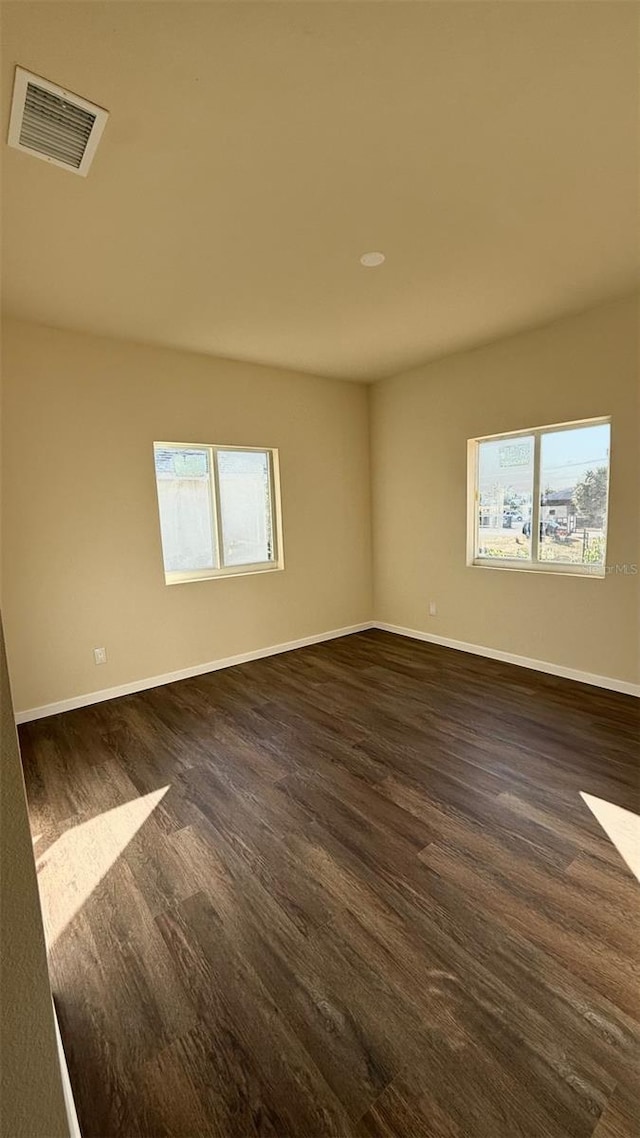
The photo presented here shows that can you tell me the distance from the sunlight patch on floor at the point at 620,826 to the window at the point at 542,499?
1.82 m

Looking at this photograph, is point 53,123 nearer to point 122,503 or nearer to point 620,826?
point 122,503

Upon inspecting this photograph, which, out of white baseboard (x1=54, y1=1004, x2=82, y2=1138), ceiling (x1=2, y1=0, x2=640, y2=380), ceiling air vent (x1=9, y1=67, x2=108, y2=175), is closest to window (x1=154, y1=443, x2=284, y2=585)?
ceiling (x1=2, y1=0, x2=640, y2=380)

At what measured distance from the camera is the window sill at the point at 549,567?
3419 mm

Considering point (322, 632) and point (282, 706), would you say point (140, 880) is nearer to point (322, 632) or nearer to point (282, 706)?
point (282, 706)

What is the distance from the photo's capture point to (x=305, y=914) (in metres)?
1.59

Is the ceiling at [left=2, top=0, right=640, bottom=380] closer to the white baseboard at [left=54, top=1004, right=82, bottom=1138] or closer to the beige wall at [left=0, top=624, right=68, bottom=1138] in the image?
the beige wall at [left=0, top=624, right=68, bottom=1138]

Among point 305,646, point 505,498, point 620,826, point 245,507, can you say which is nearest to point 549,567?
point 505,498

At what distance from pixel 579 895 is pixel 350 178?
114 inches

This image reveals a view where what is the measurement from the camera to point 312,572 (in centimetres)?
476

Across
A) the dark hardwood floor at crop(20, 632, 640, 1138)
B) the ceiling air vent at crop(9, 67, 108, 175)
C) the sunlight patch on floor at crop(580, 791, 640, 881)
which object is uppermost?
the ceiling air vent at crop(9, 67, 108, 175)

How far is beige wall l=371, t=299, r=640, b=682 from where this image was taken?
319cm

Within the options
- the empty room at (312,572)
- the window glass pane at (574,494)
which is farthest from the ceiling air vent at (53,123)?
the window glass pane at (574,494)

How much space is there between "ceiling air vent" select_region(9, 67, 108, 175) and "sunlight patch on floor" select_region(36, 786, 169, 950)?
2.72 m

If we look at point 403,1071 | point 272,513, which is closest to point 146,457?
point 272,513
